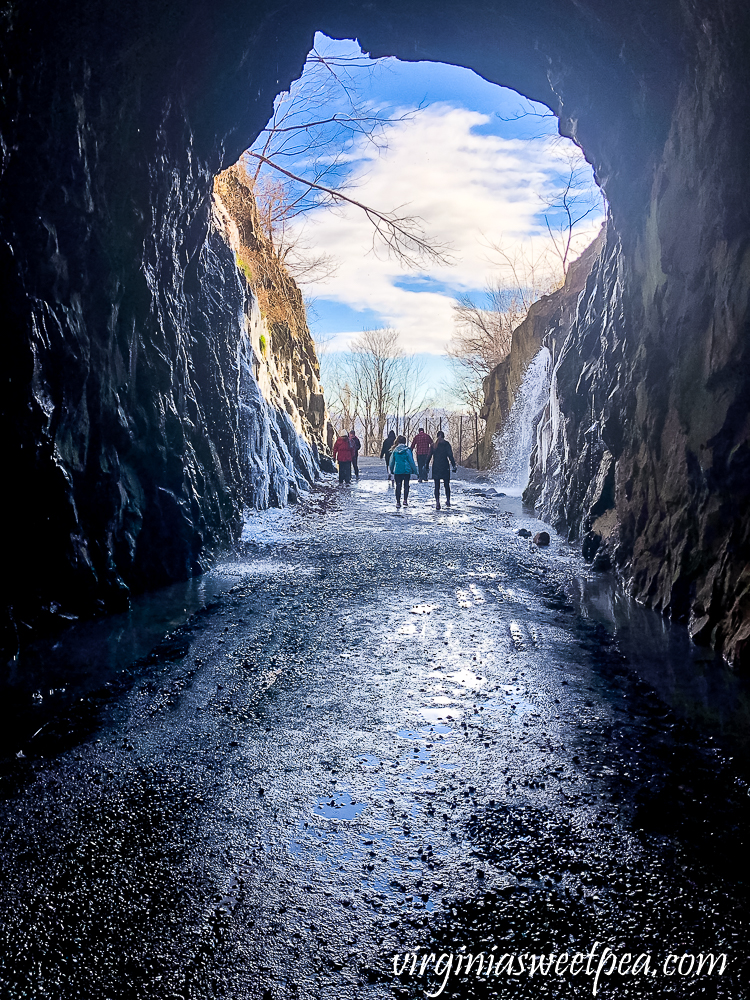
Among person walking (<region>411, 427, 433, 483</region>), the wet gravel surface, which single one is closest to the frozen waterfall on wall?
person walking (<region>411, 427, 433, 483</region>)

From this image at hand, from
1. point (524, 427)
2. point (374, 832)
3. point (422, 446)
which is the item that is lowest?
point (374, 832)

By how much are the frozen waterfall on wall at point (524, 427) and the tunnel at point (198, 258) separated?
12307 millimetres

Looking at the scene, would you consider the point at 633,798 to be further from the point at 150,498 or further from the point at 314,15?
the point at 314,15

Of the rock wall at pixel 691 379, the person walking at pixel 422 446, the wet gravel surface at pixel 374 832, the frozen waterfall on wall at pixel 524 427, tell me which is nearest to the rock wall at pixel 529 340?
the frozen waterfall on wall at pixel 524 427

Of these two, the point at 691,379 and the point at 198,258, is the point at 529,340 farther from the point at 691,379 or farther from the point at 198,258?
the point at 691,379

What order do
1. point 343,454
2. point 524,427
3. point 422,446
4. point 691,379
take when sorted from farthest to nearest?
point 524,427 < point 343,454 < point 422,446 < point 691,379

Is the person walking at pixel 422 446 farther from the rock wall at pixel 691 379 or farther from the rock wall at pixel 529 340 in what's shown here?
the rock wall at pixel 691 379

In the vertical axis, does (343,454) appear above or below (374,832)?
above

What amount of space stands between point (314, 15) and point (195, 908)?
42.0 ft

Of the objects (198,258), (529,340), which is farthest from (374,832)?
(529,340)

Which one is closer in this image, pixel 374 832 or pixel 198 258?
pixel 374 832

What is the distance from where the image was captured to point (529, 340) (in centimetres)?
3625

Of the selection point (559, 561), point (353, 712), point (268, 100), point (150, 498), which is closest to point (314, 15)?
point (268, 100)

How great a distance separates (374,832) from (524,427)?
26.2 m
